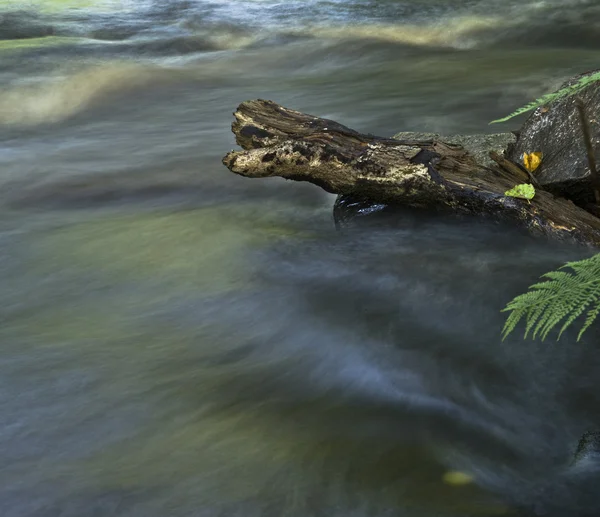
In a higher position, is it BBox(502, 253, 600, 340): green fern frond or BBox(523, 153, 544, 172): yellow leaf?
BBox(502, 253, 600, 340): green fern frond

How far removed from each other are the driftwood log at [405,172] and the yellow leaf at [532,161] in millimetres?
367

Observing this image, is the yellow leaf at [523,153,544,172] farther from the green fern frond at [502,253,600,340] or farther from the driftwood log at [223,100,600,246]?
the green fern frond at [502,253,600,340]

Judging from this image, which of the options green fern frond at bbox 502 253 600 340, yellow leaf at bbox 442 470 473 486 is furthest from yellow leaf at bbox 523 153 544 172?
yellow leaf at bbox 442 470 473 486

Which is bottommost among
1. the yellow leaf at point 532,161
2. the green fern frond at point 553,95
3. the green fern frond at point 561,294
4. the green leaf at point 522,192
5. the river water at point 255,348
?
the river water at point 255,348

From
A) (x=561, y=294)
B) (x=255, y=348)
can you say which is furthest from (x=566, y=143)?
(x=561, y=294)

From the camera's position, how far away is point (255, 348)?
4.15 meters

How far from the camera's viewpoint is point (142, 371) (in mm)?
3873

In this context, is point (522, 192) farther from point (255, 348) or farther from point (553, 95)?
point (255, 348)

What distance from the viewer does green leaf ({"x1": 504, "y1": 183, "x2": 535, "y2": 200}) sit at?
179 inches

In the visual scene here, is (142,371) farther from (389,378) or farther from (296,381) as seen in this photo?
(389,378)

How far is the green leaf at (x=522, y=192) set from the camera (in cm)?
455

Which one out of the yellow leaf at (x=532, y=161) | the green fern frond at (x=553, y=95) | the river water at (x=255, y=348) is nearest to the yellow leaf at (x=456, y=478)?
the river water at (x=255, y=348)

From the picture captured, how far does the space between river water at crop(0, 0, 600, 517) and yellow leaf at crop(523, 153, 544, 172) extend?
2.59 ft

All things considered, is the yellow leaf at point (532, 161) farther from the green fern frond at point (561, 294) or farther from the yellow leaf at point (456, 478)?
the yellow leaf at point (456, 478)
